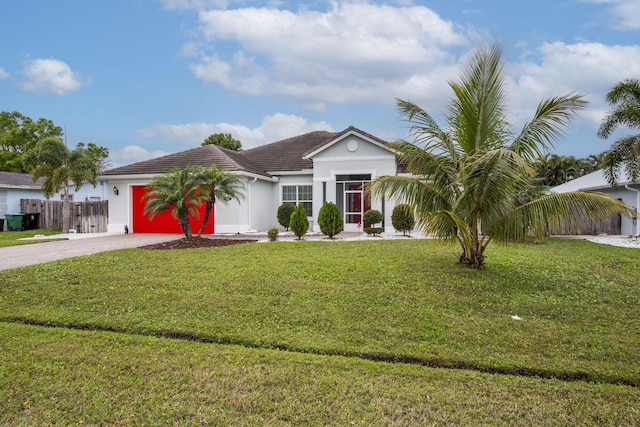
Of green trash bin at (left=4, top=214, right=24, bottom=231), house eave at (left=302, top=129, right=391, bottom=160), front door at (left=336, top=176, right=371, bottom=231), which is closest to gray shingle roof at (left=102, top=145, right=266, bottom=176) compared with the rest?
house eave at (left=302, top=129, right=391, bottom=160)

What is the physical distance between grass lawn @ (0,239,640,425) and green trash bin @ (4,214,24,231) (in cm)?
1693

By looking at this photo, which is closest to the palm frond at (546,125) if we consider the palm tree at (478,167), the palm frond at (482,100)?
the palm tree at (478,167)

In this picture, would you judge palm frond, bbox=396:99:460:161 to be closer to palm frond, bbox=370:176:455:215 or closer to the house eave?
palm frond, bbox=370:176:455:215

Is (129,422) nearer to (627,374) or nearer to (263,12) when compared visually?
(627,374)

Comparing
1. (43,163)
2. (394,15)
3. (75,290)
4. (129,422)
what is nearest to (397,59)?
(394,15)

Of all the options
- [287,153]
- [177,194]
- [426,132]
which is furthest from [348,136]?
[426,132]

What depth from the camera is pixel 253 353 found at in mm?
4391

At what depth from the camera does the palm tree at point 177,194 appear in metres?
13.1

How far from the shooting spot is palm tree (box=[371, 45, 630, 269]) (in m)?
7.00

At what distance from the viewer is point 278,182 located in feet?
66.6

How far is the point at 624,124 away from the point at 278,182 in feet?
51.3

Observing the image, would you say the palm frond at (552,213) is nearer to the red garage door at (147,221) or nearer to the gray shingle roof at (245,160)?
the gray shingle roof at (245,160)

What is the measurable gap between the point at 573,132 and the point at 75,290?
386 inches

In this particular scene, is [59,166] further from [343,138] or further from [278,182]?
[343,138]
